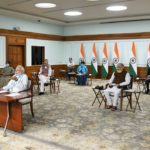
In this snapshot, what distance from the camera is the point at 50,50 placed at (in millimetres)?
13125

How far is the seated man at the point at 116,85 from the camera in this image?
5954 millimetres

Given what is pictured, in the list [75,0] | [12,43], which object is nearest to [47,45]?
[12,43]

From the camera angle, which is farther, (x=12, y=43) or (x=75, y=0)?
(x=12, y=43)

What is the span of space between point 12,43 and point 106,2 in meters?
4.91

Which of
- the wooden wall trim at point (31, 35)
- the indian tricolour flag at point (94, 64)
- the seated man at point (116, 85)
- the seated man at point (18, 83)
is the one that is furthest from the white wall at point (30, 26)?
the seated man at point (116, 85)

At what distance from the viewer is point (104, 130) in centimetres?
440

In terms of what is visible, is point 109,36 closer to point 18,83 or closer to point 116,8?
point 116,8

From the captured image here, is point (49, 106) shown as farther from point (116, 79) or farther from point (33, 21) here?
point (33, 21)

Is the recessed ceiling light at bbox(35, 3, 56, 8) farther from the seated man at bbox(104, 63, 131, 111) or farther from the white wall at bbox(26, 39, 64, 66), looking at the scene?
the seated man at bbox(104, 63, 131, 111)

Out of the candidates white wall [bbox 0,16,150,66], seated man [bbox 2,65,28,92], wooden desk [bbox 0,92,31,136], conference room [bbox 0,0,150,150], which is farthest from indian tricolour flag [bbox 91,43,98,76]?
wooden desk [bbox 0,92,31,136]

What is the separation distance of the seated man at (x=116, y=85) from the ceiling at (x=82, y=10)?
283cm

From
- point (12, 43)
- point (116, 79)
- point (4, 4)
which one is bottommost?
point (116, 79)

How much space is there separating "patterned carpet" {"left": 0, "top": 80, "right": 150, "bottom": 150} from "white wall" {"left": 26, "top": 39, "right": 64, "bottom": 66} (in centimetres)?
561

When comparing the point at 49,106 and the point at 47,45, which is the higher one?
the point at 47,45
